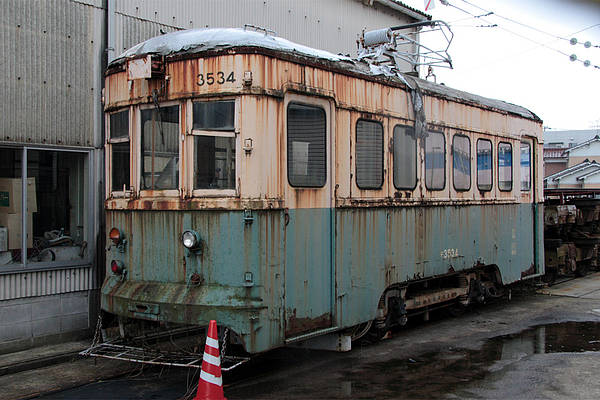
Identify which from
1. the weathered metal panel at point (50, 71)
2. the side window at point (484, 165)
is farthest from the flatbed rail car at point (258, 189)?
the side window at point (484, 165)

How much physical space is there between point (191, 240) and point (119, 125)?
1747 mm

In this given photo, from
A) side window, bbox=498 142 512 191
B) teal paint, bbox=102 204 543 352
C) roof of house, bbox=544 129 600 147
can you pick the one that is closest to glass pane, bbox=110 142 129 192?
teal paint, bbox=102 204 543 352

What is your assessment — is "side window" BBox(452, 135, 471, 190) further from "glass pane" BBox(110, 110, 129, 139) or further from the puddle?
"glass pane" BBox(110, 110, 129, 139)

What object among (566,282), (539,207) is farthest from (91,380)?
(566,282)

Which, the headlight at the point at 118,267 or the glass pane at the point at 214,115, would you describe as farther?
the headlight at the point at 118,267

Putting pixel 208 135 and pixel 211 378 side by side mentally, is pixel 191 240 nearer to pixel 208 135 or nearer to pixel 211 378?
pixel 208 135

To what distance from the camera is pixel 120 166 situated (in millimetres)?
6926

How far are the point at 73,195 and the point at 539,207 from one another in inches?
330

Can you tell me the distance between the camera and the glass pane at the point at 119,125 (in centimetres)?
678

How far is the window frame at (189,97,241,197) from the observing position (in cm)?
607

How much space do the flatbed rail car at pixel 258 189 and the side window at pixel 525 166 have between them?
12.5ft

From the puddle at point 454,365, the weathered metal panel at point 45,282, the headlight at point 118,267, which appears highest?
the headlight at point 118,267

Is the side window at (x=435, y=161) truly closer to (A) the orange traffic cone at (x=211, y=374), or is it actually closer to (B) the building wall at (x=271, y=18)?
(B) the building wall at (x=271, y=18)

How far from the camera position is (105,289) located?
265 inches
